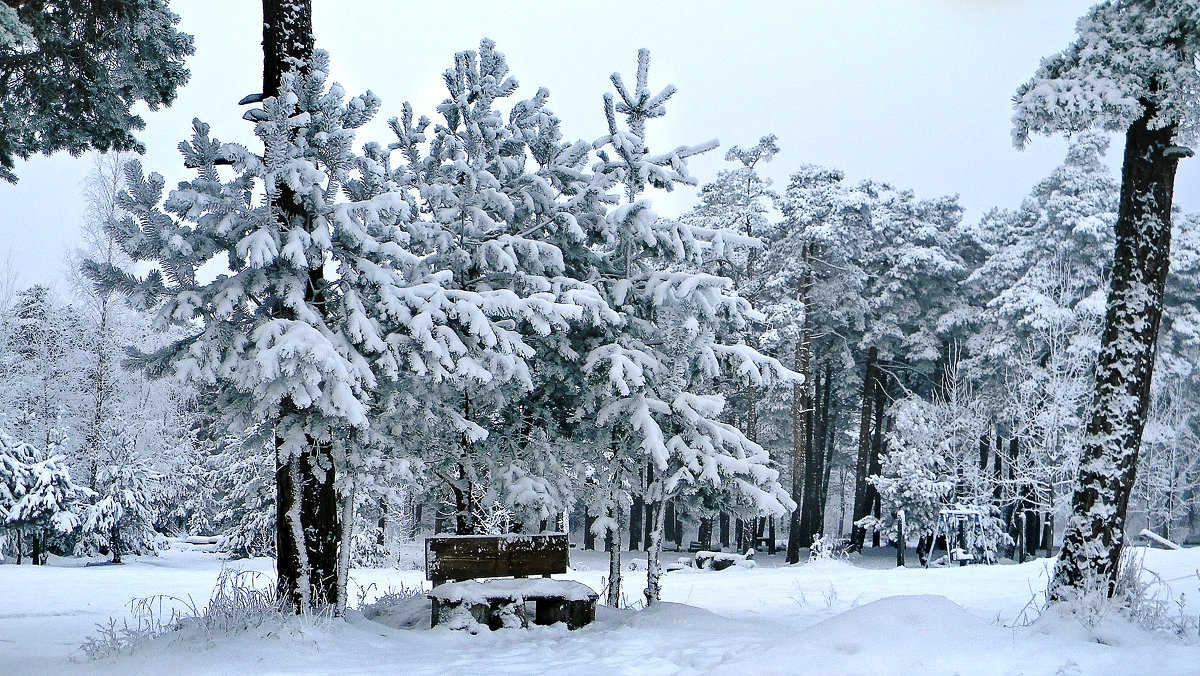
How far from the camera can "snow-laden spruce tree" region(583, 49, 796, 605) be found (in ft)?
29.1

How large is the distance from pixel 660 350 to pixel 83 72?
6.60 metres

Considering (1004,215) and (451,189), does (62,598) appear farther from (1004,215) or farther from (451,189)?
(1004,215)

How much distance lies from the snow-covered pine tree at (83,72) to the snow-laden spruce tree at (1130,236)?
908 centimetres

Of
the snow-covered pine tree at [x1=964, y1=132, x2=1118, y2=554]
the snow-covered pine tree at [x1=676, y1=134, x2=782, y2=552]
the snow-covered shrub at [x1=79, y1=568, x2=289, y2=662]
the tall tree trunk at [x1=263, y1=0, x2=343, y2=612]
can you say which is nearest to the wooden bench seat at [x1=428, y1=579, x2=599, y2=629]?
the tall tree trunk at [x1=263, y1=0, x2=343, y2=612]

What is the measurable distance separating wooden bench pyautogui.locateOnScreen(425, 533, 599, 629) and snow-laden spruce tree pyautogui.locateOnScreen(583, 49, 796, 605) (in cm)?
139

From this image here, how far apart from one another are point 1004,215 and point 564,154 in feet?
84.7

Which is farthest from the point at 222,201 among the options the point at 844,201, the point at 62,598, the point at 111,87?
the point at 844,201

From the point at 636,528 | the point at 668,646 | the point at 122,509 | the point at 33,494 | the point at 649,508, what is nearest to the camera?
the point at 668,646

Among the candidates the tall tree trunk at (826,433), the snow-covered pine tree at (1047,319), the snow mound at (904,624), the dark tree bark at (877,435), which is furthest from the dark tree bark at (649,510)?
the snow-covered pine tree at (1047,319)

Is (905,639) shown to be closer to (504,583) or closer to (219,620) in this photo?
(504,583)

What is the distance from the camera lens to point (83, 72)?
8.54m

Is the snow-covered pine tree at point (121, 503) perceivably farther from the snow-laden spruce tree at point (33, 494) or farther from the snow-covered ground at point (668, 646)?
the snow-covered ground at point (668, 646)

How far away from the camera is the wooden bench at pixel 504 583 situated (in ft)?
26.0

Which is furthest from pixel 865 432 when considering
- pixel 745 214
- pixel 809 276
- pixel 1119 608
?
pixel 1119 608
